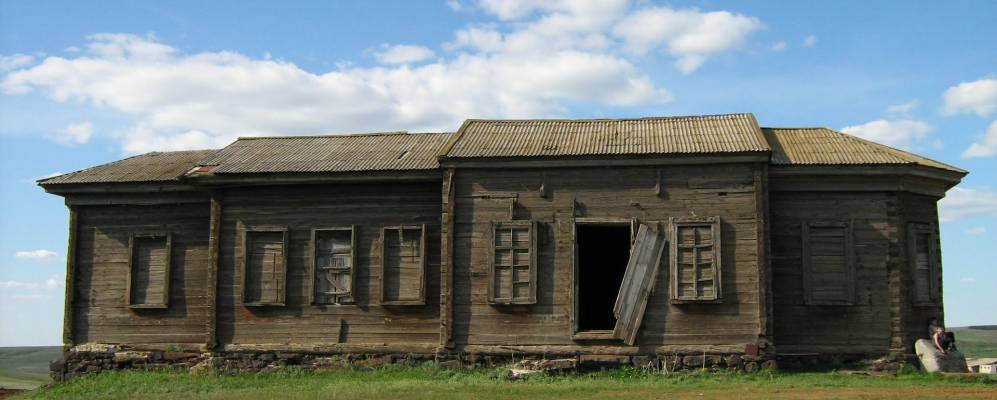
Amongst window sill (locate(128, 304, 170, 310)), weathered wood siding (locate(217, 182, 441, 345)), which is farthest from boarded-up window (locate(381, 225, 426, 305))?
window sill (locate(128, 304, 170, 310))

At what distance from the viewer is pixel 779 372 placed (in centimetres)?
1861

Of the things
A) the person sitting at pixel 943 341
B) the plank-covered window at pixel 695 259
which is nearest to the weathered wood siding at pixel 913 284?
the person sitting at pixel 943 341

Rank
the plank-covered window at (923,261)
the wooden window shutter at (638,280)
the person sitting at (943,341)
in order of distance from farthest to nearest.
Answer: the plank-covered window at (923,261) → the person sitting at (943,341) → the wooden window shutter at (638,280)

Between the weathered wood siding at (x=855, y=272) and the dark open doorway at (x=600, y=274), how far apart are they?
4.74 metres

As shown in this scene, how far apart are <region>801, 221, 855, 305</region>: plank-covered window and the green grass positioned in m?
60.0

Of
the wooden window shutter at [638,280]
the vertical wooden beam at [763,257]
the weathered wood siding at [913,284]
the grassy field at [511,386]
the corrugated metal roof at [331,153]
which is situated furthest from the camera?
the corrugated metal roof at [331,153]

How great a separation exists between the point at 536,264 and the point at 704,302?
11.7 ft

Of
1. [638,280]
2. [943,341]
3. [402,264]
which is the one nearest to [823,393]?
[638,280]

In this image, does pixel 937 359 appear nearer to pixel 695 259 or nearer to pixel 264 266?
pixel 695 259

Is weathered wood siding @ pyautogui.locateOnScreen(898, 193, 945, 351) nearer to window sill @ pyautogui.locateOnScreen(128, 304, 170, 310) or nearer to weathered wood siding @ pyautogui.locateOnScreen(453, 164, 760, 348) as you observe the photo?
weathered wood siding @ pyautogui.locateOnScreen(453, 164, 760, 348)

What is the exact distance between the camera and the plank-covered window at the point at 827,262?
19.8m

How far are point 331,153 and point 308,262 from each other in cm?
293

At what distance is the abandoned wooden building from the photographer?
62.5 ft

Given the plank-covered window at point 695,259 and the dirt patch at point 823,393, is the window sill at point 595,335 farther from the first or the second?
the dirt patch at point 823,393
